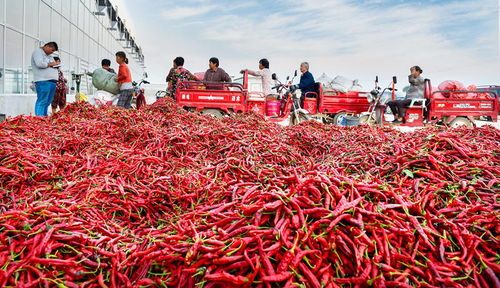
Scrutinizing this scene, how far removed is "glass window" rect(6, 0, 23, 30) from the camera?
34.7 feet

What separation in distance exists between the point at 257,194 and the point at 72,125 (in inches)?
170

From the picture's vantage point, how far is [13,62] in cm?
1112

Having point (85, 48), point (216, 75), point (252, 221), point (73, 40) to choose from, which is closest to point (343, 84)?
point (216, 75)

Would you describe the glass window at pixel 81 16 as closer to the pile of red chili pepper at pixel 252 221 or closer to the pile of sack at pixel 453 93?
the pile of red chili pepper at pixel 252 221

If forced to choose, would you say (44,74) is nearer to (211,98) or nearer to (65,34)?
Answer: (211,98)

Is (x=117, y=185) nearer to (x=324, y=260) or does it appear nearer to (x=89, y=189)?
(x=89, y=189)

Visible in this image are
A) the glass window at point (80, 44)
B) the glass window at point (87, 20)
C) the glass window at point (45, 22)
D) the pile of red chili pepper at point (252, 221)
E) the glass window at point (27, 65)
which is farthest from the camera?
the glass window at point (87, 20)

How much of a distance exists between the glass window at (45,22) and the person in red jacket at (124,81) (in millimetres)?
6685

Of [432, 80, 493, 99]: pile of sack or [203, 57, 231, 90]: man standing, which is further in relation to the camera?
[432, 80, 493, 99]: pile of sack

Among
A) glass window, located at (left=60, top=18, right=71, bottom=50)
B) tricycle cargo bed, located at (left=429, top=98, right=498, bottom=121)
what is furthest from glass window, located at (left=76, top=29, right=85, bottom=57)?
tricycle cargo bed, located at (left=429, top=98, right=498, bottom=121)

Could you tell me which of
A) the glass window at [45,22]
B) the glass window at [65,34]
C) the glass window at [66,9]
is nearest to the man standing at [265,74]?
the glass window at [45,22]

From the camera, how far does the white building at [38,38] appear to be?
10438 millimetres

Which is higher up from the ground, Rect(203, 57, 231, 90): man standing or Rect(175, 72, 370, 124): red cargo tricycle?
Rect(203, 57, 231, 90): man standing

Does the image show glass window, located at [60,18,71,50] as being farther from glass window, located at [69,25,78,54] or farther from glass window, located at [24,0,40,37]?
glass window, located at [24,0,40,37]
